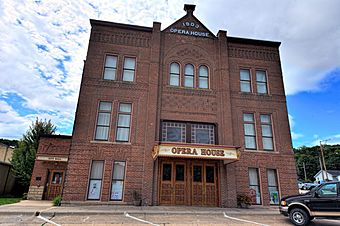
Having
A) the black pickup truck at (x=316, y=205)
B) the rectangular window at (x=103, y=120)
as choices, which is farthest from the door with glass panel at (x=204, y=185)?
the rectangular window at (x=103, y=120)

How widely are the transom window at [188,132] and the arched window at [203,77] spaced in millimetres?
3076

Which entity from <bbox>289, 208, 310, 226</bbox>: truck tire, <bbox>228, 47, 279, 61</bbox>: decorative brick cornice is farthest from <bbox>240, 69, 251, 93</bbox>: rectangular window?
<bbox>289, 208, 310, 226</bbox>: truck tire

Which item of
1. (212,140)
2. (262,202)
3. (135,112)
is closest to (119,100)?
(135,112)

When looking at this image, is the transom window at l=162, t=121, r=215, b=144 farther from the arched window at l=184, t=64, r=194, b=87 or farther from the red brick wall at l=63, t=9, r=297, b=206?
the arched window at l=184, t=64, r=194, b=87

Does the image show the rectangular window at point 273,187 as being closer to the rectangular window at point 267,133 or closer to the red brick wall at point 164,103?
the red brick wall at point 164,103

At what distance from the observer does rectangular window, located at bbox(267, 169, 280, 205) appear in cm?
1395

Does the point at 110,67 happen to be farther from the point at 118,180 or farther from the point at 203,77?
the point at 118,180

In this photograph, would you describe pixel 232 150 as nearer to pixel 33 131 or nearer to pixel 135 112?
pixel 135 112

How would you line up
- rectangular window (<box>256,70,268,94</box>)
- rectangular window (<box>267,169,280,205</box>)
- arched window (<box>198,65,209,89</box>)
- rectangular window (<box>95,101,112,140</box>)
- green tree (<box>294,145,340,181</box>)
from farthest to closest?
green tree (<box>294,145,340,181</box>) → rectangular window (<box>256,70,268,94</box>) → arched window (<box>198,65,209,89</box>) → rectangular window (<box>95,101,112,140</box>) → rectangular window (<box>267,169,280,205</box>)

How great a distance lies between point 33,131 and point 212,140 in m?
17.9

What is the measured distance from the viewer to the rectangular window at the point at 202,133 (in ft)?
47.7

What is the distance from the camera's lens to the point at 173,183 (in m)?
13.4

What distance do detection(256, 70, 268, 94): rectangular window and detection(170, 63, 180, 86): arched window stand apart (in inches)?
248

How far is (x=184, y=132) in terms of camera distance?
14.6 meters
